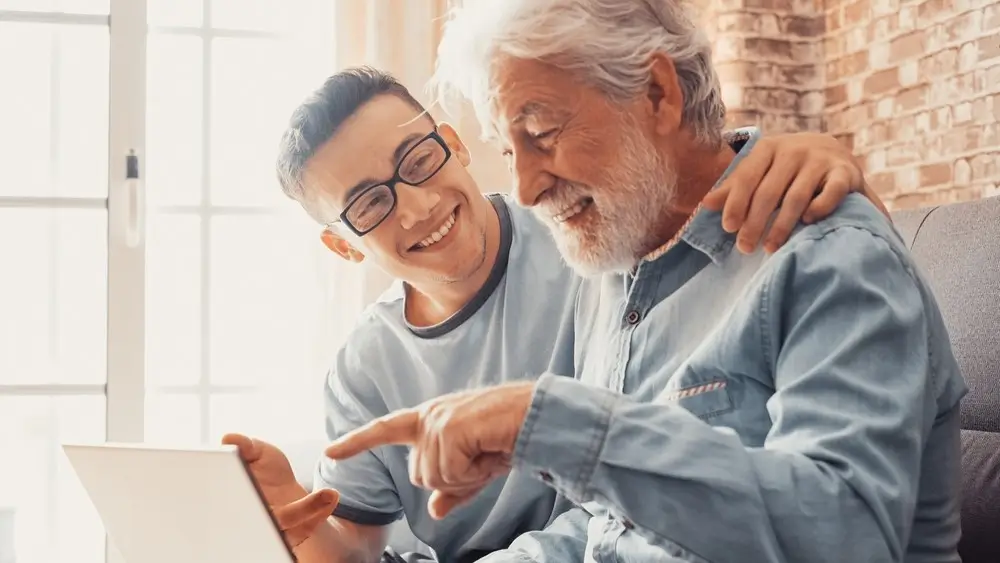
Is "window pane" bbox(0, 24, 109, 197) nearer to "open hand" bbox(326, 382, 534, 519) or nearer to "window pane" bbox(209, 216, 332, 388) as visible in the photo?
"window pane" bbox(209, 216, 332, 388)

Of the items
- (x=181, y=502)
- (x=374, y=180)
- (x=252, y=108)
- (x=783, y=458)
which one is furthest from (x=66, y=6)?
(x=783, y=458)

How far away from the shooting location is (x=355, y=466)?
1820mm

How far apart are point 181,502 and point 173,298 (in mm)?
2265

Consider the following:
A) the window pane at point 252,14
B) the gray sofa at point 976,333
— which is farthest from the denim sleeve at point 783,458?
the window pane at point 252,14

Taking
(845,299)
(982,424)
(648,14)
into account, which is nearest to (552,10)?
(648,14)

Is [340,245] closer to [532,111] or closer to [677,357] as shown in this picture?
[532,111]

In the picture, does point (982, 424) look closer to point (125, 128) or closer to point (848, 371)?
point (848, 371)

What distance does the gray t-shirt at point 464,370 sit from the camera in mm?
1738

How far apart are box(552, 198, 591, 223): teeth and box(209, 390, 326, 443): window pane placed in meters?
2.01

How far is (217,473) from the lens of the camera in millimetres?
1091

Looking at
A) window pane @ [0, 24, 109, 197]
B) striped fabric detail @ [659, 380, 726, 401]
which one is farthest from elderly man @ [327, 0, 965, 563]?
window pane @ [0, 24, 109, 197]

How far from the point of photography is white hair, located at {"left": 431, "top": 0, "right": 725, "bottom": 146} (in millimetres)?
1320

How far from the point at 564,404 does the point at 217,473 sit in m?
0.36

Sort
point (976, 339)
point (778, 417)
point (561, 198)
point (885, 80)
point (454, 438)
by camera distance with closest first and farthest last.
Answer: point (454, 438), point (778, 417), point (561, 198), point (976, 339), point (885, 80)
